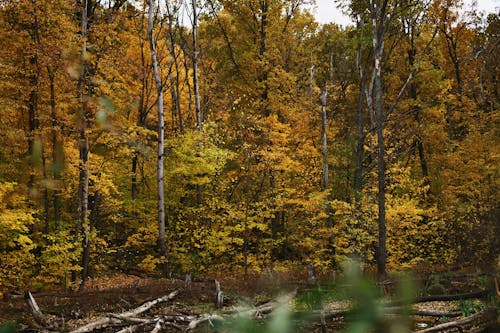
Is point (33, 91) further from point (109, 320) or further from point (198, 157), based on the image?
point (109, 320)

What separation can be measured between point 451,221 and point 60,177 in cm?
1297

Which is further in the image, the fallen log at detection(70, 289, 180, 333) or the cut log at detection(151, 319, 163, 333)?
the fallen log at detection(70, 289, 180, 333)

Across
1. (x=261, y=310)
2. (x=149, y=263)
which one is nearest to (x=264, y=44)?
(x=149, y=263)

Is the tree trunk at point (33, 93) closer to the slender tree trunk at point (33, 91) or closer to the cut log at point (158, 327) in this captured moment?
the slender tree trunk at point (33, 91)

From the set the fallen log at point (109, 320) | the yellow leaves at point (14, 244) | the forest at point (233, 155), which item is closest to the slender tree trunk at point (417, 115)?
the forest at point (233, 155)

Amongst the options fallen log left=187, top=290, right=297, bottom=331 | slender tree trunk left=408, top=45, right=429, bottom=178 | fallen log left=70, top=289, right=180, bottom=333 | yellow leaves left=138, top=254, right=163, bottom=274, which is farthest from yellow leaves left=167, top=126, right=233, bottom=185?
fallen log left=187, top=290, right=297, bottom=331

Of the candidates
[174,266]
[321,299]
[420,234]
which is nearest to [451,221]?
[420,234]

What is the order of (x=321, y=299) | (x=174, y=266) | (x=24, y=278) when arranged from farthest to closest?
(x=174, y=266), (x=24, y=278), (x=321, y=299)

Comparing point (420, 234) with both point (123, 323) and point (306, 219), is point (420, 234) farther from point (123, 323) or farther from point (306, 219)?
point (123, 323)

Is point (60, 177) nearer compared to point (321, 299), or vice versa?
point (321, 299)

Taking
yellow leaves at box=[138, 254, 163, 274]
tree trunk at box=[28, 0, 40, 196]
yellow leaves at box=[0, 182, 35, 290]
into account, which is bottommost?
yellow leaves at box=[138, 254, 163, 274]

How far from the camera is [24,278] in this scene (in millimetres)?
13031

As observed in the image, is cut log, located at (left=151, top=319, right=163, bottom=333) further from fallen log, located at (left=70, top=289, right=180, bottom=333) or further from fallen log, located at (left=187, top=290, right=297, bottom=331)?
fallen log, located at (left=187, top=290, right=297, bottom=331)

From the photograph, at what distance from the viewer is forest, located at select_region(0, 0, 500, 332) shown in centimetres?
1332
